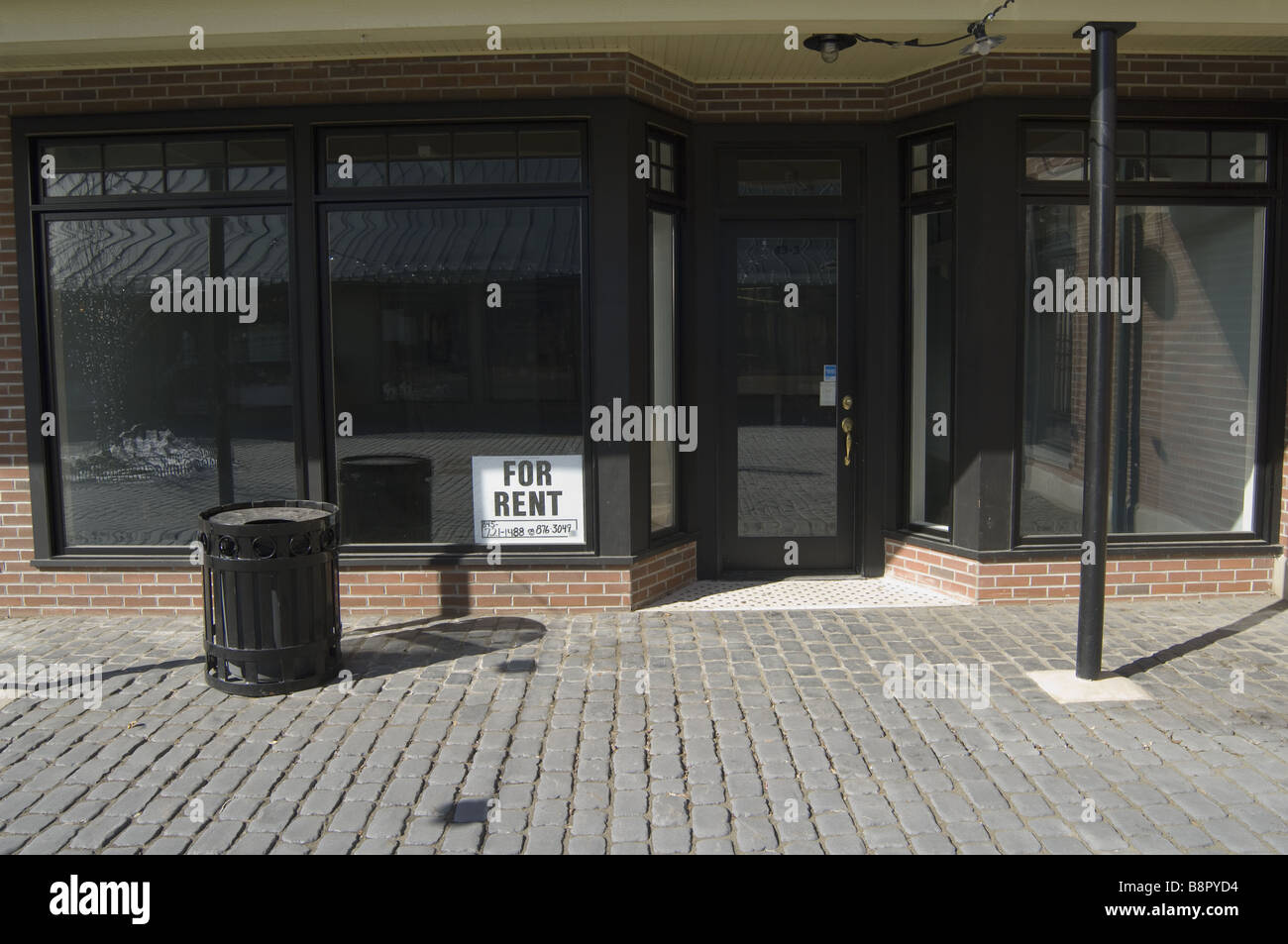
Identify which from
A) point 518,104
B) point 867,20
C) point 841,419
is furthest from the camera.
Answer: point 841,419

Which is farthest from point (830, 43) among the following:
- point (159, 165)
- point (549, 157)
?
point (159, 165)

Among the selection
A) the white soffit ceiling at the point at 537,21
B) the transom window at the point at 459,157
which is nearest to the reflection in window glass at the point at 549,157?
the transom window at the point at 459,157

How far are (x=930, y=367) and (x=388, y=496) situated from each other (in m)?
3.86

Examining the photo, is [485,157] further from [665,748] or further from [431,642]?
[665,748]

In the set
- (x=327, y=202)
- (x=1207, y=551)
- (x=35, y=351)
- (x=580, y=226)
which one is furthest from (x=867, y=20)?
(x=35, y=351)

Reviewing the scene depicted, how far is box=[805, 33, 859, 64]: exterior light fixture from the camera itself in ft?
20.5

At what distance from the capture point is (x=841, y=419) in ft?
25.0

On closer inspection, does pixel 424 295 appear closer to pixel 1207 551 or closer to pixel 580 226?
pixel 580 226

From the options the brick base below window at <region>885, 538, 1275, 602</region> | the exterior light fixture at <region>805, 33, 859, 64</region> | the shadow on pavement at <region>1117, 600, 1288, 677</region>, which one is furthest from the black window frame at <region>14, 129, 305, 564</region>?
the shadow on pavement at <region>1117, 600, 1288, 677</region>

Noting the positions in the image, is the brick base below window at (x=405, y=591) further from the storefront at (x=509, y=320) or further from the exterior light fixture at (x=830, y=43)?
the exterior light fixture at (x=830, y=43)

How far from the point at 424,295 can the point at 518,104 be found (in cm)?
136

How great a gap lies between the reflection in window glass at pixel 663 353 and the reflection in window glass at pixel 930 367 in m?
1.72

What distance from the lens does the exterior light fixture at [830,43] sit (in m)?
6.25

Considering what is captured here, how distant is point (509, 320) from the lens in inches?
269
